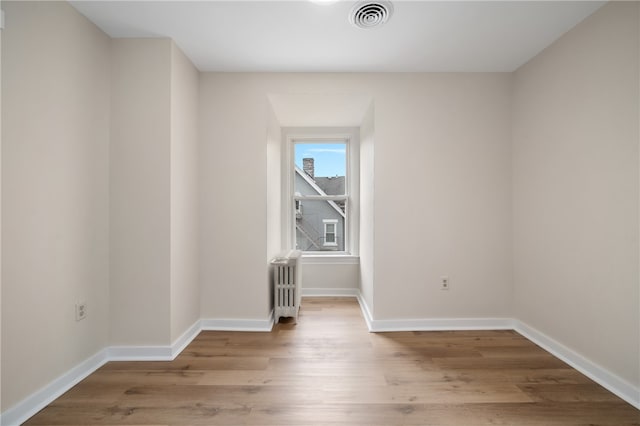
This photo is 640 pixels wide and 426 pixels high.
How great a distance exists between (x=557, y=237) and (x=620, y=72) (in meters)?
1.18

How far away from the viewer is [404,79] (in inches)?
107

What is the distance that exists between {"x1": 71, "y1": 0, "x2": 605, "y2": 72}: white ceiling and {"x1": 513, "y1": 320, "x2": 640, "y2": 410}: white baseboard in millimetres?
2413

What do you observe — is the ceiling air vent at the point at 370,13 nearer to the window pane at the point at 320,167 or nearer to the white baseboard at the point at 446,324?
the window pane at the point at 320,167

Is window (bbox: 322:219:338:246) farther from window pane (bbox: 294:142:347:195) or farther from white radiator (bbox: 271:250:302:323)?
white radiator (bbox: 271:250:302:323)

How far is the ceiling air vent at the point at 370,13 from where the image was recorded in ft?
6.04

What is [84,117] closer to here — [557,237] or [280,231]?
[280,231]

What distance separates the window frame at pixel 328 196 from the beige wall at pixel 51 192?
2114 millimetres

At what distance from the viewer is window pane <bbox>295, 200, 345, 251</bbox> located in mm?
4059

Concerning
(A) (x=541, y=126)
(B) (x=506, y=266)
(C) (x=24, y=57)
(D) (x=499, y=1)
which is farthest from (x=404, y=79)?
(C) (x=24, y=57)

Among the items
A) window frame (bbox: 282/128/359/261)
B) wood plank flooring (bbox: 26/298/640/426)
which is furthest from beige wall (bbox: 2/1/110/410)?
window frame (bbox: 282/128/359/261)

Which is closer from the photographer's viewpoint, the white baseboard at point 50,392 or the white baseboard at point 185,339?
the white baseboard at point 50,392

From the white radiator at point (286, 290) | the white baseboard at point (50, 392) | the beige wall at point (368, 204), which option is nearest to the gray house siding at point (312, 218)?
the beige wall at point (368, 204)

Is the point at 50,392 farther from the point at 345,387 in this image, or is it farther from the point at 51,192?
the point at 345,387

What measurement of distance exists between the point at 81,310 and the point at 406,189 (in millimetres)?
2744
